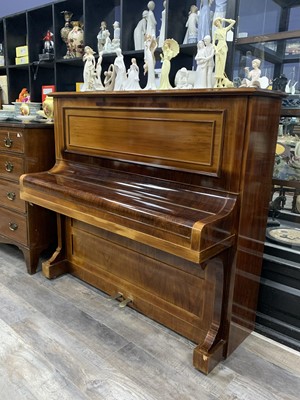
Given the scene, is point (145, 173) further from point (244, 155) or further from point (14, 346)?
point (14, 346)

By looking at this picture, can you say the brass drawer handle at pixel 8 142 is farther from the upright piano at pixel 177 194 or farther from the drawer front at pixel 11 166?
the upright piano at pixel 177 194

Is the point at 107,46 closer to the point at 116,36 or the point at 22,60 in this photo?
the point at 116,36

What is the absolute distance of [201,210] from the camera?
137 cm

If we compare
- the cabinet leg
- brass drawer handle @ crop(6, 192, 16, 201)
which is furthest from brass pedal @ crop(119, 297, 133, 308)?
brass drawer handle @ crop(6, 192, 16, 201)

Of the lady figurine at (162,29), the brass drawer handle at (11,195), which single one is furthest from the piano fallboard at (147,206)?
the lady figurine at (162,29)

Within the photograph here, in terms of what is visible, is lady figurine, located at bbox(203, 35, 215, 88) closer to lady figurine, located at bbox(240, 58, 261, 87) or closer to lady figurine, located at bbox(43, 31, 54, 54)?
lady figurine, located at bbox(240, 58, 261, 87)

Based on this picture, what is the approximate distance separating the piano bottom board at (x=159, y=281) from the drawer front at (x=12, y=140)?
0.58 m

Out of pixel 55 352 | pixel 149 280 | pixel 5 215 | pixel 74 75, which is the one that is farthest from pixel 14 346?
pixel 74 75

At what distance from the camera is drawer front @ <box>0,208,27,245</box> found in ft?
7.54

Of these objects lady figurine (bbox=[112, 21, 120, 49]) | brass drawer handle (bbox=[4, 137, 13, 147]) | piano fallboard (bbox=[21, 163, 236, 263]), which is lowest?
piano fallboard (bbox=[21, 163, 236, 263])

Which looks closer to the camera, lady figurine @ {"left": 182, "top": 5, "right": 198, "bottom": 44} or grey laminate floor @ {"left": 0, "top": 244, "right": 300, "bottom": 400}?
grey laminate floor @ {"left": 0, "top": 244, "right": 300, "bottom": 400}

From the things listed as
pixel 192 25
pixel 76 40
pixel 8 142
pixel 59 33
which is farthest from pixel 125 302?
pixel 59 33

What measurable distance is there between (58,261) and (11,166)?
28.5 inches

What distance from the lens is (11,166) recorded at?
7.38 ft
